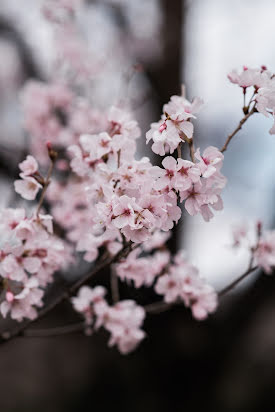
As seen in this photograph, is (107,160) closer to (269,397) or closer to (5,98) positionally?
(269,397)

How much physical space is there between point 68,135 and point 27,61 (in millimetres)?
2205

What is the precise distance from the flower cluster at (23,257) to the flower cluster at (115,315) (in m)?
0.33

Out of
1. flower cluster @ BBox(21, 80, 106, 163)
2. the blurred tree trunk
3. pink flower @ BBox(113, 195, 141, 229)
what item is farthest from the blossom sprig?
the blurred tree trunk

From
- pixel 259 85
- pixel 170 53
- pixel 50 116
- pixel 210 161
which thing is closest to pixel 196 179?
pixel 210 161

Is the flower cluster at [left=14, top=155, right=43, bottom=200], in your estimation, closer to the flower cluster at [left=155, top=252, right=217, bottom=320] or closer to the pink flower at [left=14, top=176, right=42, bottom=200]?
the pink flower at [left=14, top=176, right=42, bottom=200]

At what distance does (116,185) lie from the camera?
98cm

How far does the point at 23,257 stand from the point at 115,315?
1.59 ft

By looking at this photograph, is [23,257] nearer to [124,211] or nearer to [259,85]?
[124,211]

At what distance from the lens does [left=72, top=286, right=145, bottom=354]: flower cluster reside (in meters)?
1.46

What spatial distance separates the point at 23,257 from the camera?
1.11 m

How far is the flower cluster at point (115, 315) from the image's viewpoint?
1465mm

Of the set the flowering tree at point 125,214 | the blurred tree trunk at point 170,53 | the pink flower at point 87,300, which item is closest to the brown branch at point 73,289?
the flowering tree at point 125,214

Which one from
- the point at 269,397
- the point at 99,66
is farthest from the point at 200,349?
the point at 99,66

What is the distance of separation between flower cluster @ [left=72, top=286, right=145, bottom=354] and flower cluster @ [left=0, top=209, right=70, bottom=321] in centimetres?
33
